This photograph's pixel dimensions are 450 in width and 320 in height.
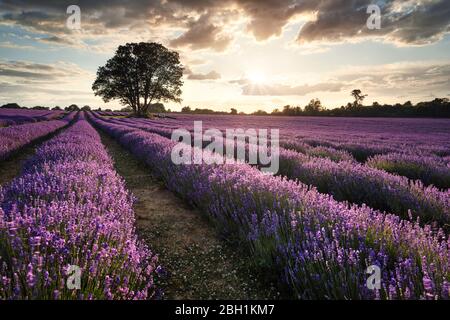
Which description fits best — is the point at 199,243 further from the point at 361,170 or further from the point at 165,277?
the point at 361,170

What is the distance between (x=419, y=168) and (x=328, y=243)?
15.8ft

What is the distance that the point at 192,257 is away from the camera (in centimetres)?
275

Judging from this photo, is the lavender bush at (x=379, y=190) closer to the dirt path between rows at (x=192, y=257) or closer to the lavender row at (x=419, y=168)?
the lavender row at (x=419, y=168)

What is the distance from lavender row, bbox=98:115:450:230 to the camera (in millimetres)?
3236

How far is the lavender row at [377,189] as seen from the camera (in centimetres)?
324

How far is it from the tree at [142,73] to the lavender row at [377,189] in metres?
34.9

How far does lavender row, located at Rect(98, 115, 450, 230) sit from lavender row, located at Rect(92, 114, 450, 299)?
62 centimetres

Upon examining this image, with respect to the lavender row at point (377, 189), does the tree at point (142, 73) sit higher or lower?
higher

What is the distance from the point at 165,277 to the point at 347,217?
1499mm

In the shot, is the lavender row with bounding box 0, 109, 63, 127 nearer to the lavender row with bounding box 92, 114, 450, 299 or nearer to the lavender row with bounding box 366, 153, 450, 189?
the lavender row with bounding box 92, 114, 450, 299

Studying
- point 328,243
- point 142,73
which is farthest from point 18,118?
point 328,243

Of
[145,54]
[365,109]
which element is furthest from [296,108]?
[145,54]

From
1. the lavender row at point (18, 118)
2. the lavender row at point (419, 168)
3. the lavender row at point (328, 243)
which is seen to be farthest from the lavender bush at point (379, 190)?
the lavender row at point (18, 118)

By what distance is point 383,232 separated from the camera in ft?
6.75
